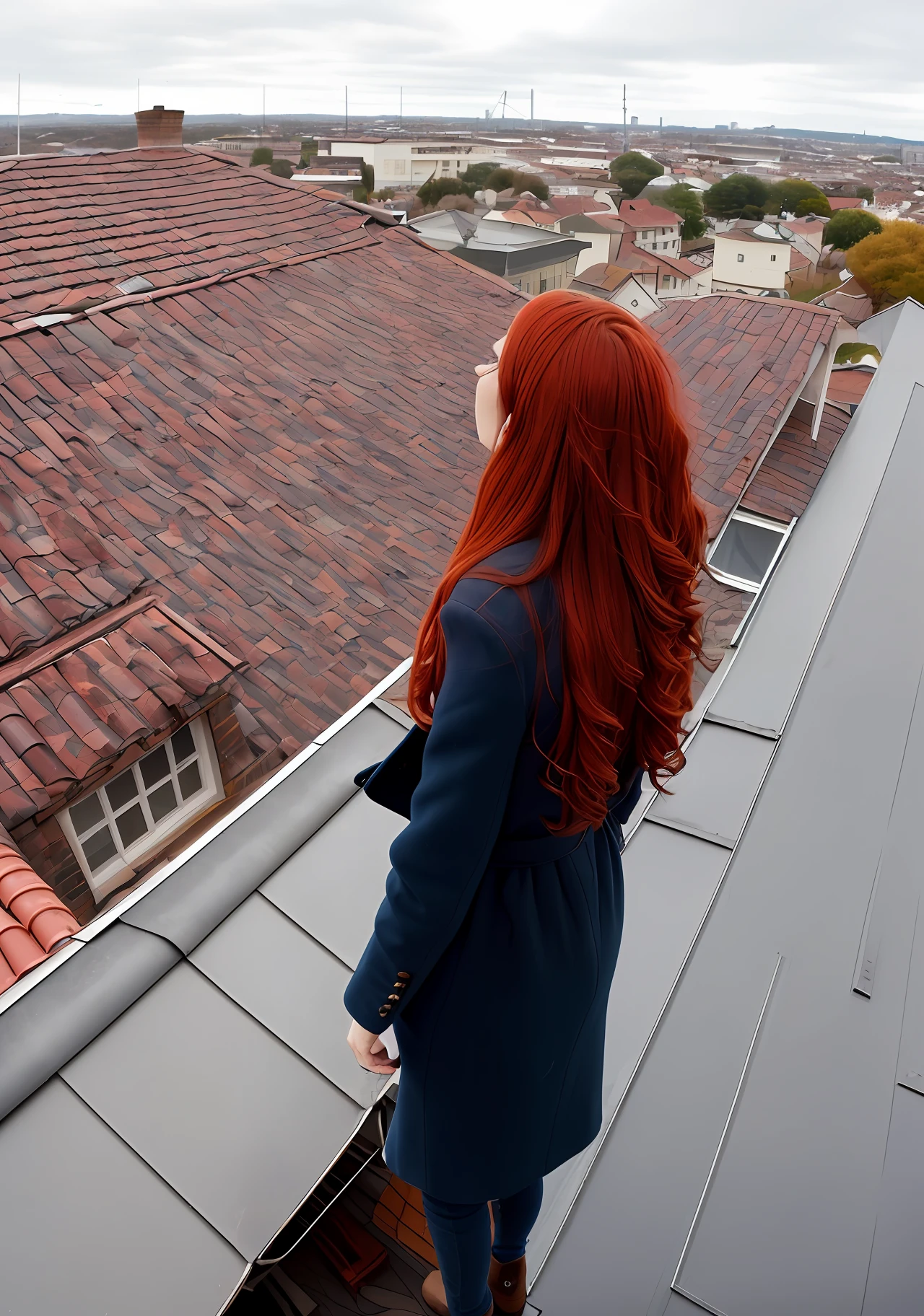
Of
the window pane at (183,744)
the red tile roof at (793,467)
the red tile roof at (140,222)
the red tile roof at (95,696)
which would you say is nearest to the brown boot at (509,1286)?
the red tile roof at (95,696)

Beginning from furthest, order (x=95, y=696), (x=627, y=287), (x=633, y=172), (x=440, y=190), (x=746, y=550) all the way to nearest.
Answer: (x=633, y=172), (x=440, y=190), (x=627, y=287), (x=746, y=550), (x=95, y=696)

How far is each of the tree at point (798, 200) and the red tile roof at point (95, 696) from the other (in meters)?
56.8

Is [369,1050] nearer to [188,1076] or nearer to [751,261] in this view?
[188,1076]

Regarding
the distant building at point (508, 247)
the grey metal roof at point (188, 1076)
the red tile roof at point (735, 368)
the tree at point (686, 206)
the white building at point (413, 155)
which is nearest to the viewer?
the grey metal roof at point (188, 1076)

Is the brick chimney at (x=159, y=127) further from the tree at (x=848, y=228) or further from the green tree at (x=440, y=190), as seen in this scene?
the tree at (x=848, y=228)

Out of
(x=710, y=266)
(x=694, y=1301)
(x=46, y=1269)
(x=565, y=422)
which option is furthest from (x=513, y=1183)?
(x=710, y=266)

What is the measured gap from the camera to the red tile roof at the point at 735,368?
16.1 feet

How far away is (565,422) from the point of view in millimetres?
980

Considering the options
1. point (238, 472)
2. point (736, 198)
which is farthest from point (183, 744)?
point (736, 198)

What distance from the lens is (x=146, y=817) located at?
13.7ft

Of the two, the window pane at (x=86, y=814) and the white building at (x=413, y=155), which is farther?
the white building at (x=413, y=155)

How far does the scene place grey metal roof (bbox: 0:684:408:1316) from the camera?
4.27ft

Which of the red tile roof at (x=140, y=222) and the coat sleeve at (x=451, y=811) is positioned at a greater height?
the red tile roof at (x=140, y=222)

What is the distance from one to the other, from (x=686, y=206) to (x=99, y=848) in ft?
190
